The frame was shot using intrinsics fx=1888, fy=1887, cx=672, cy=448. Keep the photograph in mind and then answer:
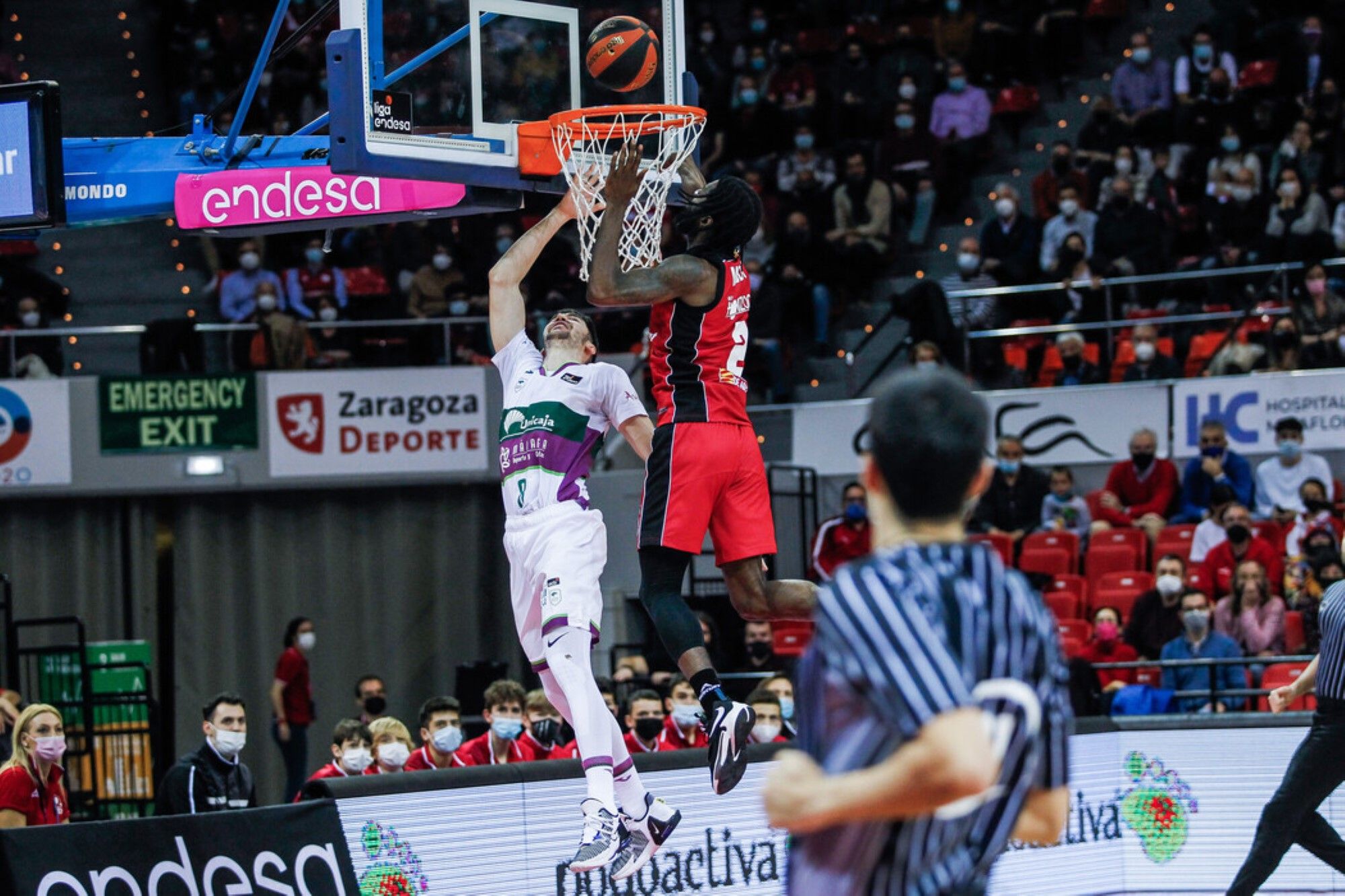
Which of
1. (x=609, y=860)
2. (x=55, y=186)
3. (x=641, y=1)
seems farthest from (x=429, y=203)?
(x=609, y=860)

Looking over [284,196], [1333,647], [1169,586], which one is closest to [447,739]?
[284,196]

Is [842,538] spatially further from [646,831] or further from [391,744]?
[646,831]

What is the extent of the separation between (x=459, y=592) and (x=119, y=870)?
12.2 meters

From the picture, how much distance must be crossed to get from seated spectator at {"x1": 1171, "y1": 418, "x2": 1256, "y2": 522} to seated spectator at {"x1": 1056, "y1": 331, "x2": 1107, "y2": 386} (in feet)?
4.79

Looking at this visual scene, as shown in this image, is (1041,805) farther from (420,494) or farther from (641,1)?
(420,494)

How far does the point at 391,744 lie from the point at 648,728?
1.63 m

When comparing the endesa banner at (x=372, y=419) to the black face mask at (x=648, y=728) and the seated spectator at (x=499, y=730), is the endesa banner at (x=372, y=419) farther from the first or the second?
the seated spectator at (x=499, y=730)

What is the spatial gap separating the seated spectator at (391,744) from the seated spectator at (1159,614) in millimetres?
6098

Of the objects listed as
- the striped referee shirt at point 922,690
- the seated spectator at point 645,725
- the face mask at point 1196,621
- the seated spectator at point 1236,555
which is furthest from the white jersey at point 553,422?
the seated spectator at point 1236,555

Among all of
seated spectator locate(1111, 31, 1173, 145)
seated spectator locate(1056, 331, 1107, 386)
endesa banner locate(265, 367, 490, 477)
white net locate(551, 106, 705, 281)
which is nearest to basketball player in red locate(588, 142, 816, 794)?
white net locate(551, 106, 705, 281)

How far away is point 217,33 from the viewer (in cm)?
2388

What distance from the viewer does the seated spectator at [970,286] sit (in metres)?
18.2

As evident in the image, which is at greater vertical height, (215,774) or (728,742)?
(728,742)

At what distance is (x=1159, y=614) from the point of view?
1452cm
